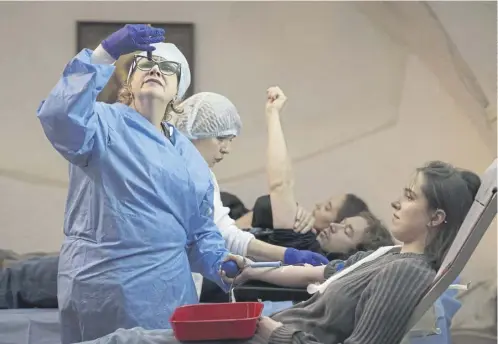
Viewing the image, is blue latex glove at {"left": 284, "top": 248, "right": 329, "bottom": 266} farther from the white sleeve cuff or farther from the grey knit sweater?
the white sleeve cuff

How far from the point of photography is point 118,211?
168cm

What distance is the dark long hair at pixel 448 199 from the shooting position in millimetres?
1610

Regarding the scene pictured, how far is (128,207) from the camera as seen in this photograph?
66.7 inches

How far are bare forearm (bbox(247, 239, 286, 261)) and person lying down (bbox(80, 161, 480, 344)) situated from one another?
1.23 feet

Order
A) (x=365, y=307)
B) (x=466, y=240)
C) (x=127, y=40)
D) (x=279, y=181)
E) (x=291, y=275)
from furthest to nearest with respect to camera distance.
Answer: (x=279, y=181)
(x=291, y=275)
(x=127, y=40)
(x=365, y=307)
(x=466, y=240)

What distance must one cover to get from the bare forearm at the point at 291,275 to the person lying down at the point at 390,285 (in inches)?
2.5

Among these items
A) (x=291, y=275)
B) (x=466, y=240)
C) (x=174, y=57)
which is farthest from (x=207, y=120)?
(x=466, y=240)

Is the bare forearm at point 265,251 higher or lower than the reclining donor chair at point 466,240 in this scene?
lower

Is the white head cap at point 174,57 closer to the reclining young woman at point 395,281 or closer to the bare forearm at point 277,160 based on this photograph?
the reclining young woman at point 395,281

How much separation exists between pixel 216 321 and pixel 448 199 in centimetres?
62

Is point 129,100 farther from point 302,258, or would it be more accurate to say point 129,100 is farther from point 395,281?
point 395,281

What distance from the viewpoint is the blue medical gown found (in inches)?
65.4

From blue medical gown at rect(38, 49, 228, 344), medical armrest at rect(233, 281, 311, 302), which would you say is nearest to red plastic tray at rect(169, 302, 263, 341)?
blue medical gown at rect(38, 49, 228, 344)

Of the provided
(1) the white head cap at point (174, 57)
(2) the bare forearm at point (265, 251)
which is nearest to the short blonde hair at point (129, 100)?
(1) the white head cap at point (174, 57)
